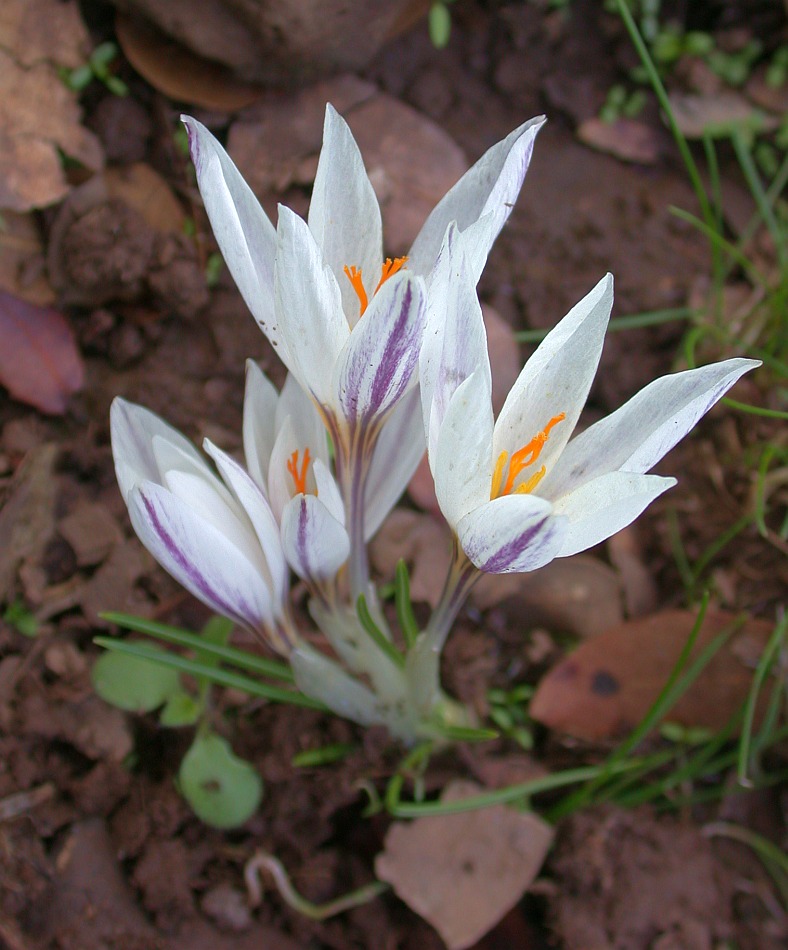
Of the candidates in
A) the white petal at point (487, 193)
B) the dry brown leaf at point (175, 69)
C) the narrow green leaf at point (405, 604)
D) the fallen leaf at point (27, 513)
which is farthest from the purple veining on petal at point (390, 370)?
the dry brown leaf at point (175, 69)

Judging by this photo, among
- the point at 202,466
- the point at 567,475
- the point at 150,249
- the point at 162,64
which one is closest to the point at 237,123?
the point at 162,64

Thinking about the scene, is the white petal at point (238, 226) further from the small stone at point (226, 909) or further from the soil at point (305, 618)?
the small stone at point (226, 909)

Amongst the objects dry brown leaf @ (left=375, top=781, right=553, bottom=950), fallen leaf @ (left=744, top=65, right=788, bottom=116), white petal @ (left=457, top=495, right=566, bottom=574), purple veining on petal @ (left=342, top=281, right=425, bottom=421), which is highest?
purple veining on petal @ (left=342, top=281, right=425, bottom=421)

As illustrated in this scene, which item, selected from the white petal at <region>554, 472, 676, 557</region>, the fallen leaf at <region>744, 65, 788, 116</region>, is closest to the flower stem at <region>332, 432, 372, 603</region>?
the white petal at <region>554, 472, 676, 557</region>

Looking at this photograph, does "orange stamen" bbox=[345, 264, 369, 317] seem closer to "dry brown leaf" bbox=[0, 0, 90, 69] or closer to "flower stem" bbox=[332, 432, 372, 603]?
"flower stem" bbox=[332, 432, 372, 603]

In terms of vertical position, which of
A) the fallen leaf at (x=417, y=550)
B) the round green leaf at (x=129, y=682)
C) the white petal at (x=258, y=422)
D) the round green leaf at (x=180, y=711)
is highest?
the white petal at (x=258, y=422)

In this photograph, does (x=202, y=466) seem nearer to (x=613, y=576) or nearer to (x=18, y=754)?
(x=18, y=754)

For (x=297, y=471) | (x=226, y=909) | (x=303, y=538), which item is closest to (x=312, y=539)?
(x=303, y=538)

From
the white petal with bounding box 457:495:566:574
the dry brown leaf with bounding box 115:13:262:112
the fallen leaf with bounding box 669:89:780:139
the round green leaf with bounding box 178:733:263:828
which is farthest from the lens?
the fallen leaf with bounding box 669:89:780:139
